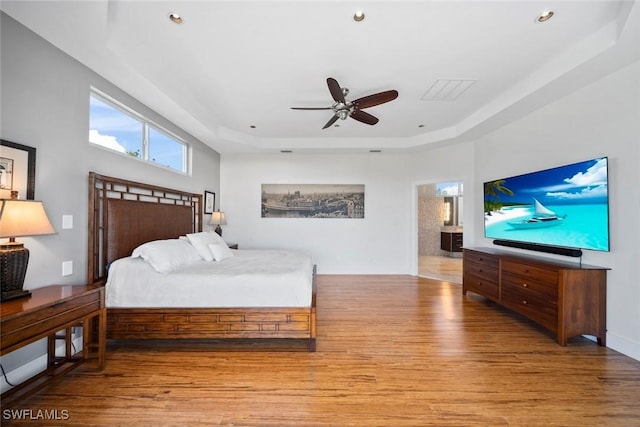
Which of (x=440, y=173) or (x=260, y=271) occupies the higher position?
(x=440, y=173)

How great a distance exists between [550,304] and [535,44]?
2622mm

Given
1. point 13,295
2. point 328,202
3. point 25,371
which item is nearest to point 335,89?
point 13,295

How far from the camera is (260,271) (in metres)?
2.78

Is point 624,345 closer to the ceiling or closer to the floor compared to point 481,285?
closer to the floor

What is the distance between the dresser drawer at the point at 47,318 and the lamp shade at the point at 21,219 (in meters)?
0.52

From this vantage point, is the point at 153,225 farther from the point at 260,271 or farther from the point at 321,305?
the point at 321,305

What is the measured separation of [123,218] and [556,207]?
201 inches

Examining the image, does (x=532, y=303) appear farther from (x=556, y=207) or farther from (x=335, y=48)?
(x=335, y=48)

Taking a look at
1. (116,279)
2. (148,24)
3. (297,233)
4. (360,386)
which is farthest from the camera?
(297,233)

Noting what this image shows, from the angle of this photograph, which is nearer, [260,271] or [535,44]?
[535,44]

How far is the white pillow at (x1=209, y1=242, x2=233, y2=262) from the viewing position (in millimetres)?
3488

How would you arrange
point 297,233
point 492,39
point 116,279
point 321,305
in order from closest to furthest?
point 492,39 < point 116,279 < point 321,305 < point 297,233

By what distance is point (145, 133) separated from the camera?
11.7 ft

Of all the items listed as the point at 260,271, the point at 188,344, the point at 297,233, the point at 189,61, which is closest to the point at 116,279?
the point at 188,344
